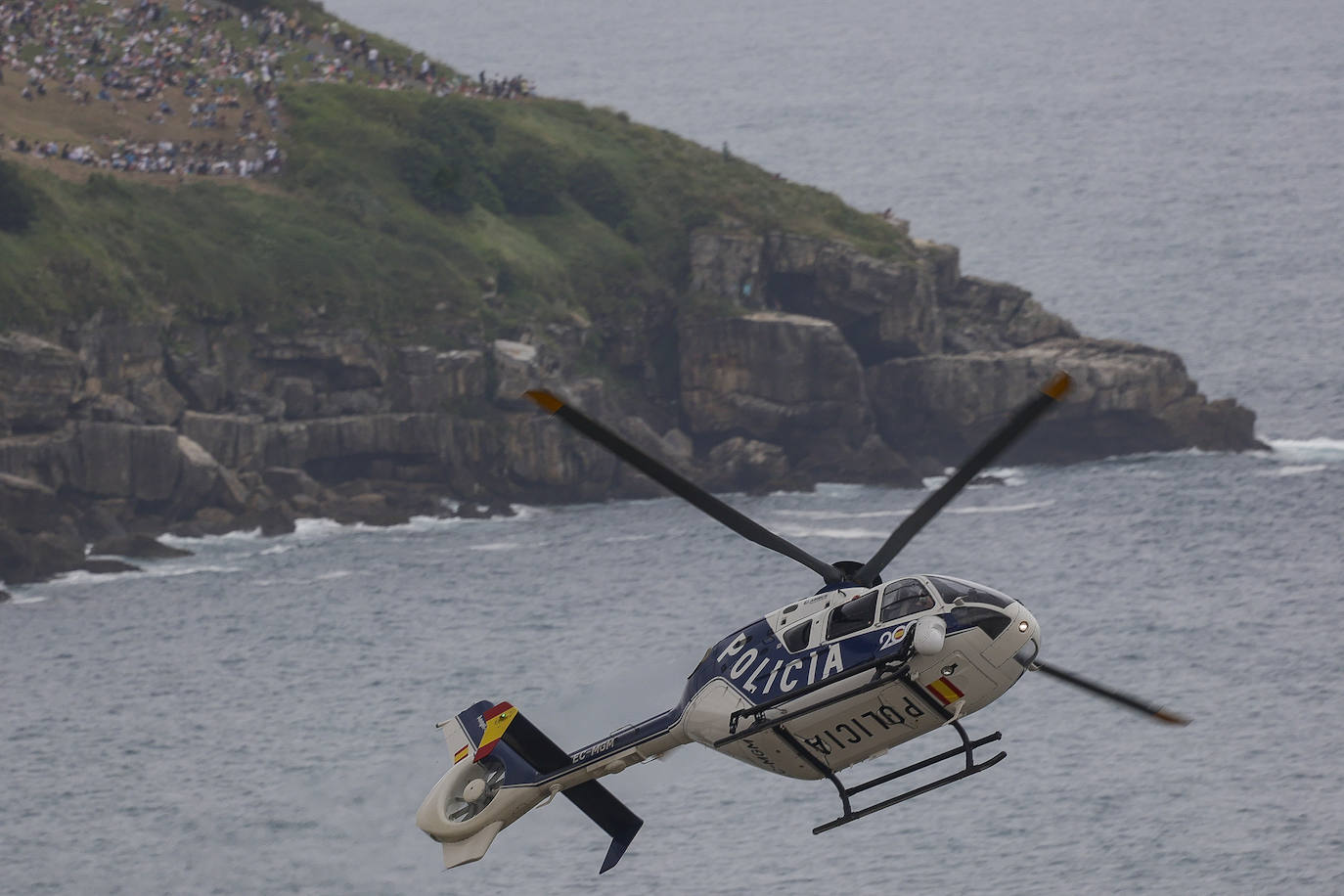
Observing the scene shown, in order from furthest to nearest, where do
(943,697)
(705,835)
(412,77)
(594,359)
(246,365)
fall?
(412,77)
(594,359)
(246,365)
(705,835)
(943,697)

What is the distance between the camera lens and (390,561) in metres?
131

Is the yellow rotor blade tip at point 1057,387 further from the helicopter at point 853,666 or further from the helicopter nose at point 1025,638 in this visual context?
the helicopter nose at point 1025,638

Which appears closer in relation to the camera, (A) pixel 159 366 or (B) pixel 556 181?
(A) pixel 159 366

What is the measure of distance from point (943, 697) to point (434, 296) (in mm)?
103429

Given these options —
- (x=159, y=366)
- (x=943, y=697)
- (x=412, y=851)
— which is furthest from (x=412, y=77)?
(x=943, y=697)

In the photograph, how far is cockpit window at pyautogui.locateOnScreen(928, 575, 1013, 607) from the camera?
1811 inches

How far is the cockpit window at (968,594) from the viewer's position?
46.0m

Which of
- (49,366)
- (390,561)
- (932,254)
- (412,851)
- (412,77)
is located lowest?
(412,851)

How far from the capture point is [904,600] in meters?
46.7

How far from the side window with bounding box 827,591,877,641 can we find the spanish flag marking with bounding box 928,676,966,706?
6.13ft

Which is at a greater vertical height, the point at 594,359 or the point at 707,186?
the point at 707,186

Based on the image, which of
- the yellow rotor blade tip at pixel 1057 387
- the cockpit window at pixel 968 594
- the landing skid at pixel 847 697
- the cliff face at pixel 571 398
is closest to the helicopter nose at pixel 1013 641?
the cockpit window at pixel 968 594

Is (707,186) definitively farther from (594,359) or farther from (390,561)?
(390,561)

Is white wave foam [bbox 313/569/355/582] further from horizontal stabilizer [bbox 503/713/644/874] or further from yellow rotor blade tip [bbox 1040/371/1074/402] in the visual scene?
yellow rotor blade tip [bbox 1040/371/1074/402]
